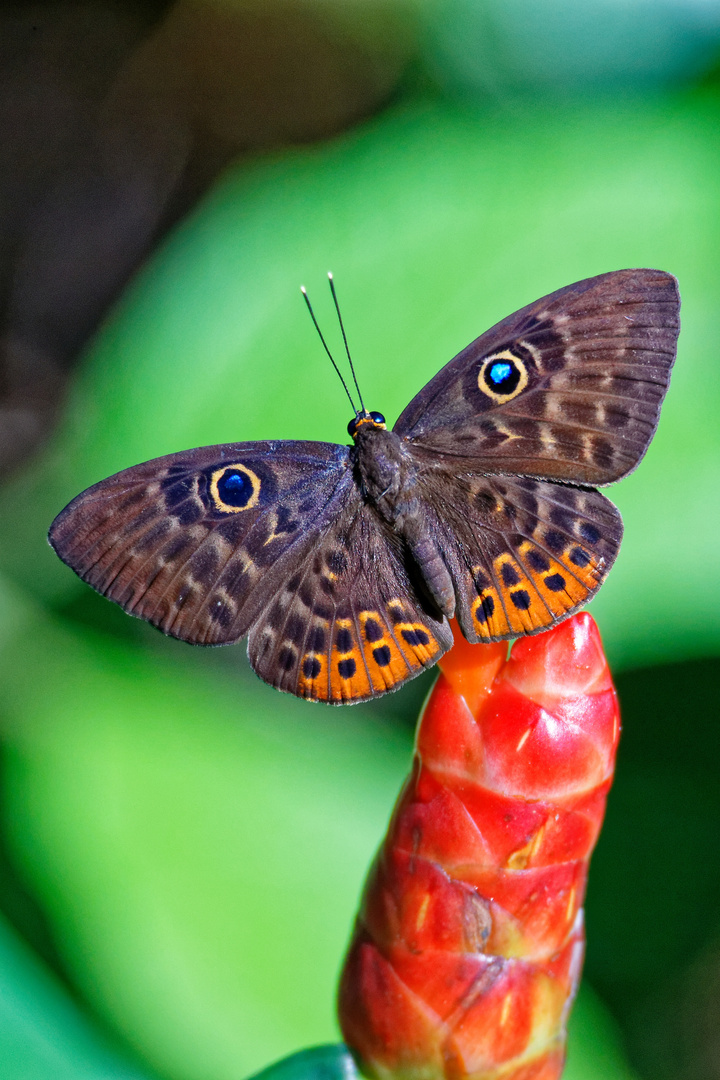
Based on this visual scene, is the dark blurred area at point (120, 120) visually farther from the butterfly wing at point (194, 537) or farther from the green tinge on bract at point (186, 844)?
the butterfly wing at point (194, 537)

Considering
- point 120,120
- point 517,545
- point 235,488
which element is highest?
point 120,120

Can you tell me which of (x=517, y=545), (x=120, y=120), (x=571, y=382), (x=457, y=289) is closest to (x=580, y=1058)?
(x=517, y=545)

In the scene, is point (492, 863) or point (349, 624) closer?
point (492, 863)

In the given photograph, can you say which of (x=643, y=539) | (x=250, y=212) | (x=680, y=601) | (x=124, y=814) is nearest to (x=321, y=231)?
(x=250, y=212)

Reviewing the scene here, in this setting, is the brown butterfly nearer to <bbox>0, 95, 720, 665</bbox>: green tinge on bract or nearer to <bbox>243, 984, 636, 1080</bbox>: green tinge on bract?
<bbox>243, 984, 636, 1080</bbox>: green tinge on bract

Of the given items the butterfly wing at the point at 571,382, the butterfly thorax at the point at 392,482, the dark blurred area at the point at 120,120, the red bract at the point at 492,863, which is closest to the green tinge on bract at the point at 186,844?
the red bract at the point at 492,863

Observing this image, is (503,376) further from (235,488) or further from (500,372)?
(235,488)

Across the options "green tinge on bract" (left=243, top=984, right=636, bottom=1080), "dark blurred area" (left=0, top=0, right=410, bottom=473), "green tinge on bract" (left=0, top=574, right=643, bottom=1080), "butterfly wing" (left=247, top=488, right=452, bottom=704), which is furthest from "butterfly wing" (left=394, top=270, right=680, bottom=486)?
"dark blurred area" (left=0, top=0, right=410, bottom=473)
